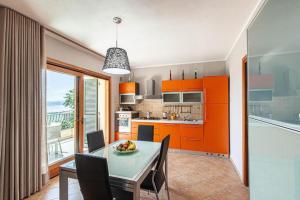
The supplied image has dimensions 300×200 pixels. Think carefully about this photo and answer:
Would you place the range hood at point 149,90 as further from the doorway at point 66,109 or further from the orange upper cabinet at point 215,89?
the orange upper cabinet at point 215,89

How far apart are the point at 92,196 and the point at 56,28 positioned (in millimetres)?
2598

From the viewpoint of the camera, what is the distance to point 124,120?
15.7ft

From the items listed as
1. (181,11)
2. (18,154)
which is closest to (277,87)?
(181,11)

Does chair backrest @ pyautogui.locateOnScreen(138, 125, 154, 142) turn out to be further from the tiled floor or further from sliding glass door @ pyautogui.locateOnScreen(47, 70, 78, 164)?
sliding glass door @ pyautogui.locateOnScreen(47, 70, 78, 164)

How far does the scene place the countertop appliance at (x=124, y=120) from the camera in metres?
4.71

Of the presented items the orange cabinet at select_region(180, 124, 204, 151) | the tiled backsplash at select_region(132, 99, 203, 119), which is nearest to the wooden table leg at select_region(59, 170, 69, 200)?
the orange cabinet at select_region(180, 124, 204, 151)

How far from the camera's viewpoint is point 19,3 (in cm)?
190

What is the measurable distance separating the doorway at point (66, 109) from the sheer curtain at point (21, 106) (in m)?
0.45

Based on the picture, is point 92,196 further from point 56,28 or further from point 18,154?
point 56,28

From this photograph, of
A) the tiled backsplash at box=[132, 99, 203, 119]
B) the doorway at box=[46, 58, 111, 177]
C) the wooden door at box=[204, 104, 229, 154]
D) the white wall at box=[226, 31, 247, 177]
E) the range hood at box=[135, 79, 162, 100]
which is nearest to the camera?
the white wall at box=[226, 31, 247, 177]

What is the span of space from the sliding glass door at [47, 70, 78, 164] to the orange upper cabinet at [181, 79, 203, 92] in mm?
2833

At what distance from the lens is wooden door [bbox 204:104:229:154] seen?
382cm

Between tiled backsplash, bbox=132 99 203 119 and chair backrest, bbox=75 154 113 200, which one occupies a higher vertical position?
tiled backsplash, bbox=132 99 203 119

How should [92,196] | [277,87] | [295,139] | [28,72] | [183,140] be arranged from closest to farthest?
[295,139] < [277,87] < [92,196] < [28,72] < [183,140]
